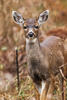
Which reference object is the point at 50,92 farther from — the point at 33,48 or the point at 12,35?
the point at 12,35

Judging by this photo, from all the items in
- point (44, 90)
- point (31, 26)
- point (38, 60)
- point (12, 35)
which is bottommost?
point (44, 90)

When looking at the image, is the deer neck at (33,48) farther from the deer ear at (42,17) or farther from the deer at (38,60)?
the deer ear at (42,17)

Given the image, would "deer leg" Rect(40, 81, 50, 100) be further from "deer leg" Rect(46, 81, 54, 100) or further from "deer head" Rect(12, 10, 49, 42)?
"deer head" Rect(12, 10, 49, 42)

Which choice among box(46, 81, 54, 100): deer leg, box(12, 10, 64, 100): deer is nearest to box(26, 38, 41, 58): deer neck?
box(12, 10, 64, 100): deer

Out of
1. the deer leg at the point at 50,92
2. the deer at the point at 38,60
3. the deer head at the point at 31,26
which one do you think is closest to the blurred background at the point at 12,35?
the deer leg at the point at 50,92

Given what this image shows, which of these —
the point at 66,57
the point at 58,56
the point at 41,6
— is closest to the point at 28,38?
the point at 58,56

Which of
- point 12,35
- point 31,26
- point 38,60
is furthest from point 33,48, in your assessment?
point 12,35

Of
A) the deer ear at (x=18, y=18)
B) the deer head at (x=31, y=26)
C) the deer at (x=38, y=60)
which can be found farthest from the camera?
the deer ear at (x=18, y=18)

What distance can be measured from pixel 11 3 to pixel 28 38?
13.8 ft

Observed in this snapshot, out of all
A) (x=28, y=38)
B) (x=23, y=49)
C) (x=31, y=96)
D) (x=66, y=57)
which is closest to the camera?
(x=28, y=38)

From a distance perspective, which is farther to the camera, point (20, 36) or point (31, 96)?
point (20, 36)

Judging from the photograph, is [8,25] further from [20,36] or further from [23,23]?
[23,23]

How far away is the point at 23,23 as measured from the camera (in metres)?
8.57

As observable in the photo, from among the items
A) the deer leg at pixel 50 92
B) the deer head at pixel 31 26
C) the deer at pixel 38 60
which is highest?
the deer head at pixel 31 26
